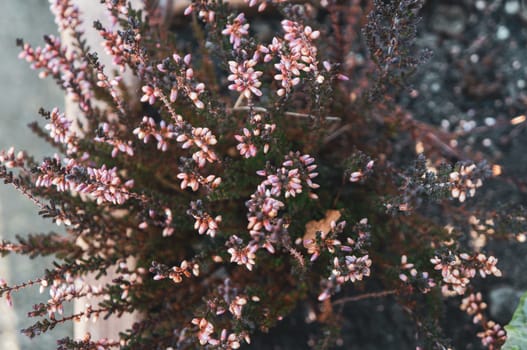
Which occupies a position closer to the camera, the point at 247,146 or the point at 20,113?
the point at 247,146

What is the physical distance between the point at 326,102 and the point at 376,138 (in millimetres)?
519

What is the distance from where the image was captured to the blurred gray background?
174 centimetres

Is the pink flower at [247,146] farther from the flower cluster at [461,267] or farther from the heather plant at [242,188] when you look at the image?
the flower cluster at [461,267]

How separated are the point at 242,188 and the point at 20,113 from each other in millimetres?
1058

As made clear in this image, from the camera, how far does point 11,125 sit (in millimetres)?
1975

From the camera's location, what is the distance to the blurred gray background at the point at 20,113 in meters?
1.74

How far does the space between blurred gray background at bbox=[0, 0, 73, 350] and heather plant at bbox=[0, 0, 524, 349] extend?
0.17 metres

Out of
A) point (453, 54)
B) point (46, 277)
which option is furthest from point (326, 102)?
→ point (453, 54)

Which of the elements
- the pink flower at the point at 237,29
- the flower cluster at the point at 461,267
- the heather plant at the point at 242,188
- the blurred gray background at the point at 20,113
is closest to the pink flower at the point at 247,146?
the heather plant at the point at 242,188

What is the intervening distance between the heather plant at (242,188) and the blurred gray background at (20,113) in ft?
0.57

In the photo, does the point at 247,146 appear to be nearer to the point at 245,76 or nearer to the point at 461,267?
the point at 245,76

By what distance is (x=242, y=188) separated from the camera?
56.7 inches

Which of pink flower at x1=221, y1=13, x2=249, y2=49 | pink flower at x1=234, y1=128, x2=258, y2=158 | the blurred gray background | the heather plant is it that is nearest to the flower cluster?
the heather plant

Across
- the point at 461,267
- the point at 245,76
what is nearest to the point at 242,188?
the point at 245,76
